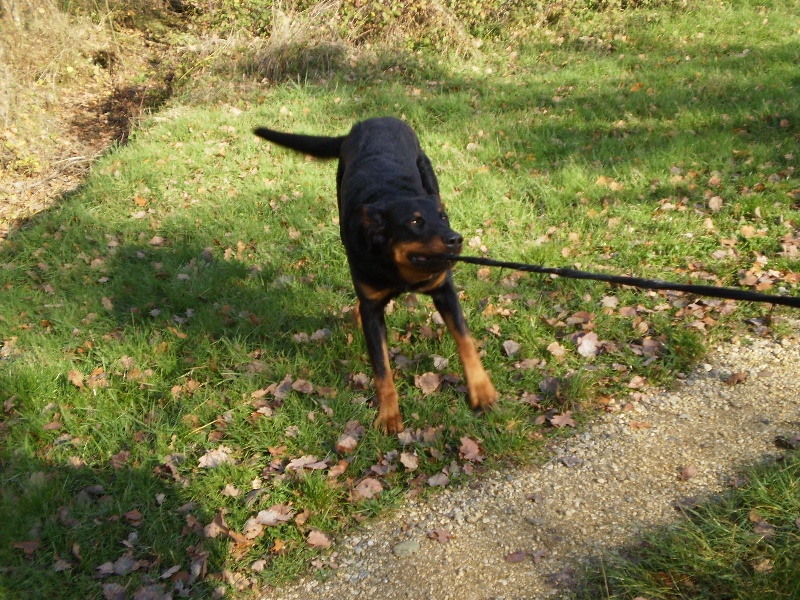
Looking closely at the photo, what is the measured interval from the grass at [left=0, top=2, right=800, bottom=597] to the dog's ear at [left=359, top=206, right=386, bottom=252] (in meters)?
0.99

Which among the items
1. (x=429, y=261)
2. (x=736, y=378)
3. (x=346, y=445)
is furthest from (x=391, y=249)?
(x=736, y=378)

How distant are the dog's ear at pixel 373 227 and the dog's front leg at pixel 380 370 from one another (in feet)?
1.30

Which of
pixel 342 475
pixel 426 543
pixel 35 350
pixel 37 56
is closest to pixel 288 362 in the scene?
pixel 342 475

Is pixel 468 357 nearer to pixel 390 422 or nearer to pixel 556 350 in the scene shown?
pixel 390 422

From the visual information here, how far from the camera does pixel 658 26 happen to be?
34.4ft

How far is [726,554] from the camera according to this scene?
2480 millimetres

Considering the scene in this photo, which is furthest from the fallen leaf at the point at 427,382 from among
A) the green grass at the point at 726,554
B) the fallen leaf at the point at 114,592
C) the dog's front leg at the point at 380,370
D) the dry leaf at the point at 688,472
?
the fallen leaf at the point at 114,592

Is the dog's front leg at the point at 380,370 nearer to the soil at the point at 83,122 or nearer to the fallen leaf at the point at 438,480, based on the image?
the fallen leaf at the point at 438,480

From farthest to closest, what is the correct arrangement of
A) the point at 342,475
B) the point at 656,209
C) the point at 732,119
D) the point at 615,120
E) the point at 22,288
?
the point at 615,120 < the point at 732,119 < the point at 22,288 < the point at 656,209 < the point at 342,475

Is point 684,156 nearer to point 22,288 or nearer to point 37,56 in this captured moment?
point 22,288

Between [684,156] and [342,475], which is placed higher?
[684,156]

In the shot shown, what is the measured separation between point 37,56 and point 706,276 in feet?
41.0

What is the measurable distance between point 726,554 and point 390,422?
1.81 metres

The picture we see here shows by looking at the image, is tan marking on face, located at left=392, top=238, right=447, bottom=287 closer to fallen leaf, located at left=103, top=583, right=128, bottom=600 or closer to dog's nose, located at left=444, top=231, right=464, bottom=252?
dog's nose, located at left=444, top=231, right=464, bottom=252
